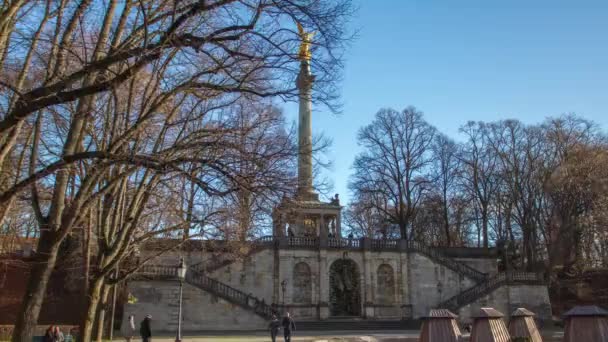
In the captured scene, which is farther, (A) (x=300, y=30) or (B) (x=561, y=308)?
(B) (x=561, y=308)

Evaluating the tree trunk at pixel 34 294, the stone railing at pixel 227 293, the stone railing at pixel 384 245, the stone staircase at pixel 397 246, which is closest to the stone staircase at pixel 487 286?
the stone staircase at pixel 397 246

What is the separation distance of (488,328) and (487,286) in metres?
23.6

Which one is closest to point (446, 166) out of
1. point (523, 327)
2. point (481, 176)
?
point (481, 176)

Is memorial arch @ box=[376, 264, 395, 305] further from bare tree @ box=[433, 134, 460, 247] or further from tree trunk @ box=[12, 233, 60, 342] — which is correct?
tree trunk @ box=[12, 233, 60, 342]

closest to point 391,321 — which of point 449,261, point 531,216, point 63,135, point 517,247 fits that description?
point 449,261

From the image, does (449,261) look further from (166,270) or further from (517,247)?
(166,270)

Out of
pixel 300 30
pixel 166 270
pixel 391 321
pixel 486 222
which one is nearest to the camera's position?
pixel 300 30

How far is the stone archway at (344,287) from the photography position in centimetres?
3969

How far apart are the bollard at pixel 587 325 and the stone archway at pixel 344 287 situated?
25.0 meters

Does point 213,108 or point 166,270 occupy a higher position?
point 213,108

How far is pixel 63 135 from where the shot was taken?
662 inches

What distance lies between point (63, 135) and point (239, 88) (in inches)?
377

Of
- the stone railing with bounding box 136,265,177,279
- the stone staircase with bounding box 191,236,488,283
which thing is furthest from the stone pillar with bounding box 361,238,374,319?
the stone railing with bounding box 136,265,177,279

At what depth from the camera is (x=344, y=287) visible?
40094 mm
